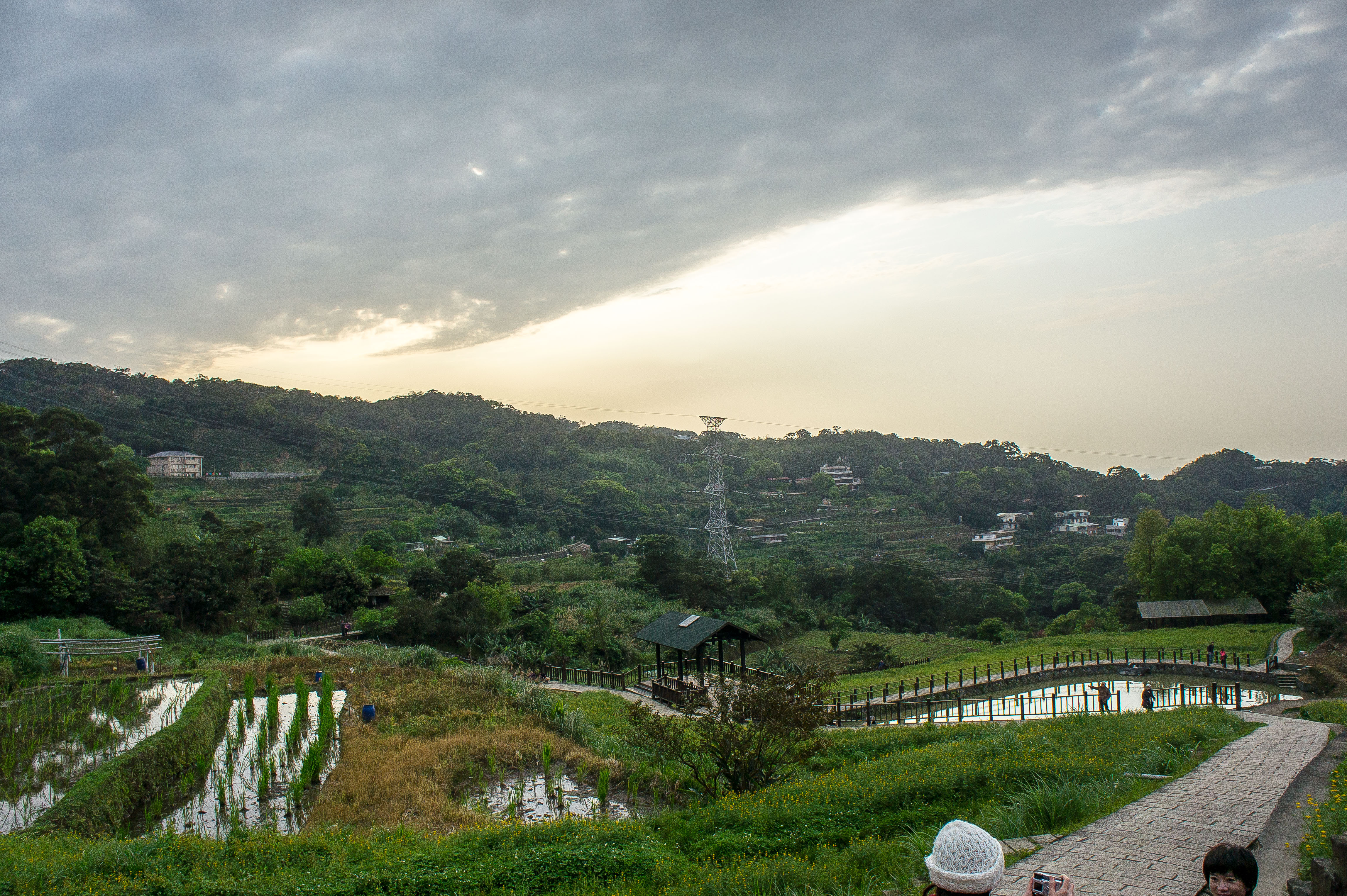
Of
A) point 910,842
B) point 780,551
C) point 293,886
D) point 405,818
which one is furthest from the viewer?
point 780,551

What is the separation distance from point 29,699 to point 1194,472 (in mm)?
124655

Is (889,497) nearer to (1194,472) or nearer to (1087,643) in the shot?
(1194,472)

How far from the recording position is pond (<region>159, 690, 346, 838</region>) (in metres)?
9.71

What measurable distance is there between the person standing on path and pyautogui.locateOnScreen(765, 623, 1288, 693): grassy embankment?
15.7 feet

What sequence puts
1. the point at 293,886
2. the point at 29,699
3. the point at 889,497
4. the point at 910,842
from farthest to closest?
1. the point at 889,497
2. the point at 29,699
3. the point at 910,842
4. the point at 293,886

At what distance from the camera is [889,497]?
8719cm

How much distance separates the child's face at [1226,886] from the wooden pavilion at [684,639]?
1300 cm

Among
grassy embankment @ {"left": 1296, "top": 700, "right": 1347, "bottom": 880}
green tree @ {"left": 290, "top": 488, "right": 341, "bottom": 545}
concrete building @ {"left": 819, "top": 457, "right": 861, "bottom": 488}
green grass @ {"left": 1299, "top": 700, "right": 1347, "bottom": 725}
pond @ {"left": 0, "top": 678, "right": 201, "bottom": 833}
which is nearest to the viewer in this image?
grassy embankment @ {"left": 1296, "top": 700, "right": 1347, "bottom": 880}

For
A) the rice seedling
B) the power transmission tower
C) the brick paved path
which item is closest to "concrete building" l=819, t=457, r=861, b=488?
the power transmission tower

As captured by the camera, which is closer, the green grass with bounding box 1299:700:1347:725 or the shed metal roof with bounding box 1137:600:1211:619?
the green grass with bounding box 1299:700:1347:725

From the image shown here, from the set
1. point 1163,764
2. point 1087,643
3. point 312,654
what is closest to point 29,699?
point 312,654

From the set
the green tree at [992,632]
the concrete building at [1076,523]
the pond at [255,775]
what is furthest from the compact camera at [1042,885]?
the concrete building at [1076,523]

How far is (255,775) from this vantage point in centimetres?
1164

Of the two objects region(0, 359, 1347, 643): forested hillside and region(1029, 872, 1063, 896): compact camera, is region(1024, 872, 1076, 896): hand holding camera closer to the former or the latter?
region(1029, 872, 1063, 896): compact camera
